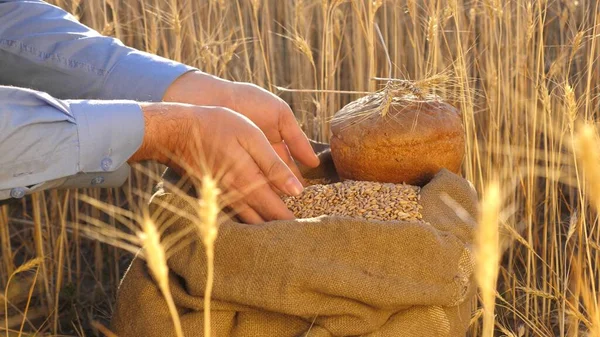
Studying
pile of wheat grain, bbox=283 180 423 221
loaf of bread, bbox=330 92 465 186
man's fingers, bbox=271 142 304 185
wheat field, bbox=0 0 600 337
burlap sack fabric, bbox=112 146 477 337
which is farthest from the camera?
wheat field, bbox=0 0 600 337

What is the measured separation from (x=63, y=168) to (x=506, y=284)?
1.21 m

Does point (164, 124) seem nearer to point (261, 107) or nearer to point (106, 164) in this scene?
point (106, 164)

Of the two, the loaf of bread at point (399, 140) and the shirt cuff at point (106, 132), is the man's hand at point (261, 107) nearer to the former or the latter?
the loaf of bread at point (399, 140)

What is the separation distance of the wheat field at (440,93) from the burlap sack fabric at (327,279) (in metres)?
0.48

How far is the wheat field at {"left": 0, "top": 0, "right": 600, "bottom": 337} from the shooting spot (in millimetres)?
1895

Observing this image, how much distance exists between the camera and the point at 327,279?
4.29 ft

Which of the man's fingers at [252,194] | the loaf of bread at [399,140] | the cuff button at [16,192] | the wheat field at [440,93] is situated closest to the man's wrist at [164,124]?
the man's fingers at [252,194]

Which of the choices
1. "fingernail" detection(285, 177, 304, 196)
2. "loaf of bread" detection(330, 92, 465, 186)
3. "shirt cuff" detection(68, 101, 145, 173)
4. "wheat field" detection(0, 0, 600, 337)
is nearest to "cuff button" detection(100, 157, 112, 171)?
"shirt cuff" detection(68, 101, 145, 173)

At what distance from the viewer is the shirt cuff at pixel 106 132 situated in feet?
4.48

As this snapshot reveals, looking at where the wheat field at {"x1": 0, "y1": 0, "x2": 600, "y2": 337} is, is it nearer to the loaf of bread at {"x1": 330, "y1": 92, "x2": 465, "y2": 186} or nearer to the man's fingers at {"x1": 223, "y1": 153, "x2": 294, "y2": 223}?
the loaf of bread at {"x1": 330, "y1": 92, "x2": 465, "y2": 186}

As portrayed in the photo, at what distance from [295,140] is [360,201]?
24 cm

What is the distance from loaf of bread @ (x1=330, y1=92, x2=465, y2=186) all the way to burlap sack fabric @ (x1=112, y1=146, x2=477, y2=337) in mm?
238

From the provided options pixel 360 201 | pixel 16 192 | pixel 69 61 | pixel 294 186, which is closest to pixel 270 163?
pixel 294 186

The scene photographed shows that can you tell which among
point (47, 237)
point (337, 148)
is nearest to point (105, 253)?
point (47, 237)
